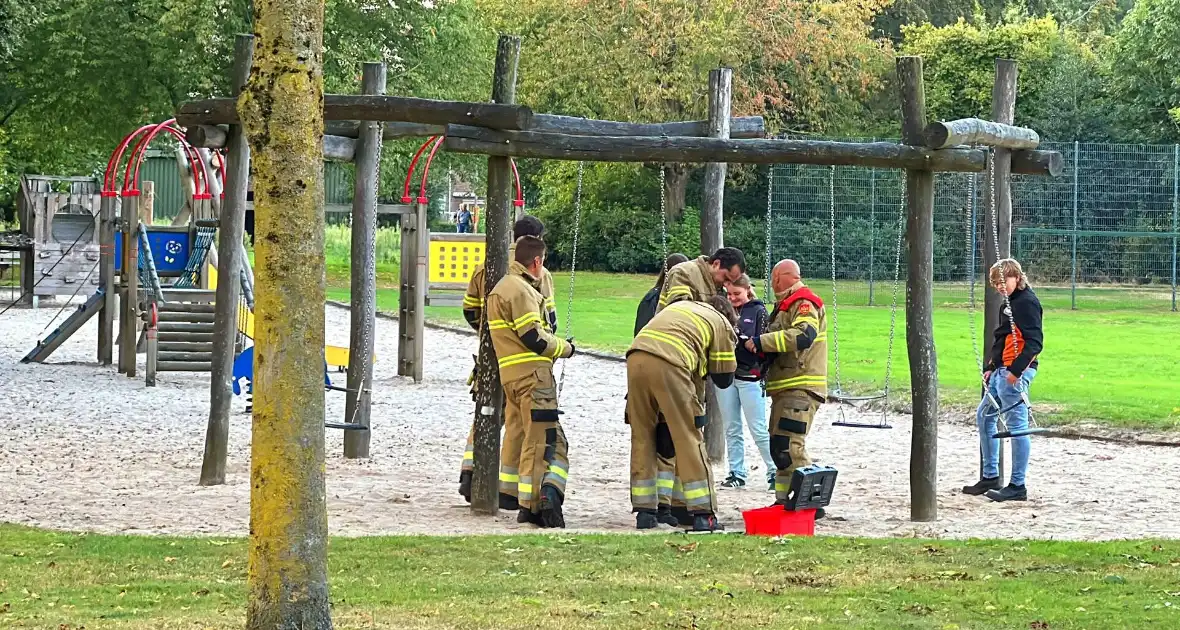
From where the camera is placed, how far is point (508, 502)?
10.9 meters

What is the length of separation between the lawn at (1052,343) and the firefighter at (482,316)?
22.7 feet

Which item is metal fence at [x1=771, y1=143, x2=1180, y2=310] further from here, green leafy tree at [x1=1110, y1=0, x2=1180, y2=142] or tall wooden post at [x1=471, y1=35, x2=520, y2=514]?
tall wooden post at [x1=471, y1=35, x2=520, y2=514]

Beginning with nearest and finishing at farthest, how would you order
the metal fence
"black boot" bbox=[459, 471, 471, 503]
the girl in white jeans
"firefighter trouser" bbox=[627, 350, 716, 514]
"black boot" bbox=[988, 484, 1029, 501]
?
"firefighter trouser" bbox=[627, 350, 716, 514] → "black boot" bbox=[459, 471, 471, 503] → the girl in white jeans → "black boot" bbox=[988, 484, 1029, 501] → the metal fence

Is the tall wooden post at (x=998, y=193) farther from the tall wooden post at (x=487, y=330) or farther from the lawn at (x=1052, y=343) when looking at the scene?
the lawn at (x=1052, y=343)

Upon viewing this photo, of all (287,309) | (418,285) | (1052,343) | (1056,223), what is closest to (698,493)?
(287,309)

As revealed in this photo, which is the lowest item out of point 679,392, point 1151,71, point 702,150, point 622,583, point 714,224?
point 622,583

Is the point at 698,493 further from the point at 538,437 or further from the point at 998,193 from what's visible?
the point at 998,193

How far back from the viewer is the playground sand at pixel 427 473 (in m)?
10.5

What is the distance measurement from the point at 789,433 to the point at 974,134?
7.44 ft

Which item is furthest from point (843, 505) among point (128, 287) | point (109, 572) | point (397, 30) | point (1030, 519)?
point (397, 30)

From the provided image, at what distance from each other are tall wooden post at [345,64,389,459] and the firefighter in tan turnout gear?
293cm

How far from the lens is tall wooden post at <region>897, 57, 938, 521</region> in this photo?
1069 cm

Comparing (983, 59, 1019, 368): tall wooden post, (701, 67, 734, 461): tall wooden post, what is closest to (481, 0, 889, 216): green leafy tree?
(701, 67, 734, 461): tall wooden post

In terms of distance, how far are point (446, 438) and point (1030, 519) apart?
233 inches
